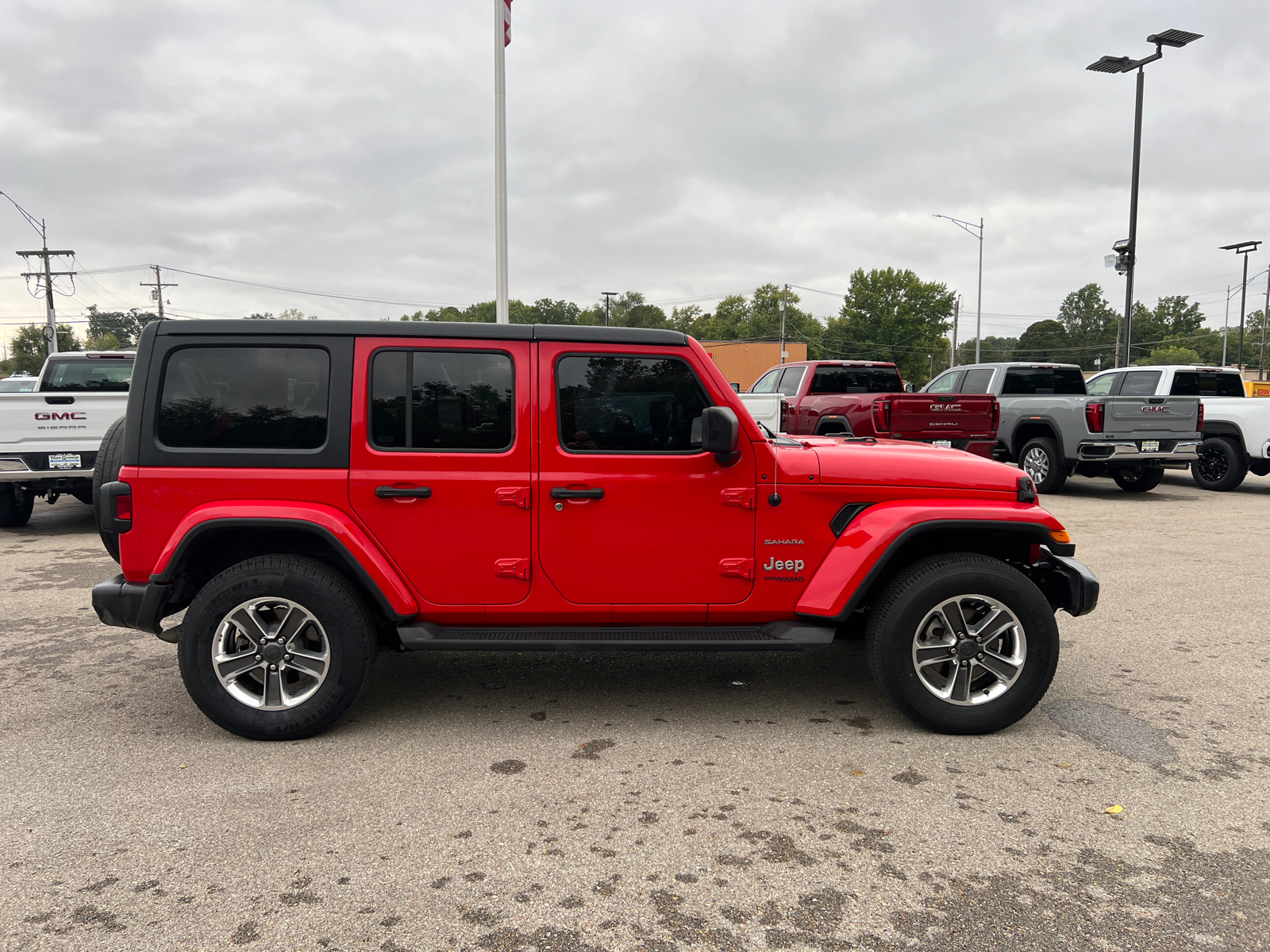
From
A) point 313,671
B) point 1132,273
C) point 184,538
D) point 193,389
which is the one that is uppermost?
point 1132,273

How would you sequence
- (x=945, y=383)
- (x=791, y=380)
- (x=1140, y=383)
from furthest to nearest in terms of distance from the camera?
(x=945, y=383)
(x=791, y=380)
(x=1140, y=383)

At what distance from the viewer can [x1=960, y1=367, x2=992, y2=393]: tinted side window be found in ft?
45.2

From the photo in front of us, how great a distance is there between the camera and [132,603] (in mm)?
3719

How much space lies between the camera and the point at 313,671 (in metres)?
3.73

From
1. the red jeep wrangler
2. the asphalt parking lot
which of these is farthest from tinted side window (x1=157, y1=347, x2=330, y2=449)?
the asphalt parking lot

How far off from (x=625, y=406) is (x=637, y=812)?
1726mm

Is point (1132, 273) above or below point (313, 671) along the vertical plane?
above

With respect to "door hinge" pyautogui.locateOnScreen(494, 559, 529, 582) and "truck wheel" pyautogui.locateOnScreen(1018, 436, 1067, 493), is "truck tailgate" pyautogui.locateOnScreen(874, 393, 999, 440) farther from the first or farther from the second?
"door hinge" pyautogui.locateOnScreen(494, 559, 529, 582)

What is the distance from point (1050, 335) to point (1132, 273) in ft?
395

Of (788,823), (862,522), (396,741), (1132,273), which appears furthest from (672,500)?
(1132,273)

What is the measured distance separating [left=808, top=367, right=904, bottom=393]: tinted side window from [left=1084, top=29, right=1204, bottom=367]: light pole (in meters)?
7.66

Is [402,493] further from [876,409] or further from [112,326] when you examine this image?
[112,326]

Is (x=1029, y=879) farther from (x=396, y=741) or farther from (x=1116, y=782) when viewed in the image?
(x=396, y=741)

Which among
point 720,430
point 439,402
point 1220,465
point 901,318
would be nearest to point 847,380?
point 1220,465
